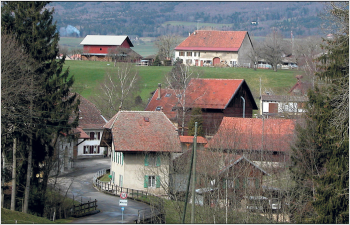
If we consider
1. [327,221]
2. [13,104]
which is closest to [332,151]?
[327,221]

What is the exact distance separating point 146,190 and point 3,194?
36.1ft

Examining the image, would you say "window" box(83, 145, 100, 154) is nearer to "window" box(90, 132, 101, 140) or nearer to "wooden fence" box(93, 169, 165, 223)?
"window" box(90, 132, 101, 140)

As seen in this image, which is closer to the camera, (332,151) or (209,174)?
(332,151)

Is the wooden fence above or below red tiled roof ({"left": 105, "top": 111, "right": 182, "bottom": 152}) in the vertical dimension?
below

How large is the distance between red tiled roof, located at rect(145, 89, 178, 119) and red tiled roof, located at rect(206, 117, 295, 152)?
10.7m

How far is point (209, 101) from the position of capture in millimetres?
53969

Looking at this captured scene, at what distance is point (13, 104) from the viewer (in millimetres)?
28953

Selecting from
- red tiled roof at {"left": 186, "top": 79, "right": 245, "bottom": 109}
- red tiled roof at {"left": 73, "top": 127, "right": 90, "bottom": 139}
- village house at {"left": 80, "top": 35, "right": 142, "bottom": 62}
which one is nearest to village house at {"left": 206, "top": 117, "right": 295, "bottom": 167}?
red tiled roof at {"left": 186, "top": 79, "right": 245, "bottom": 109}

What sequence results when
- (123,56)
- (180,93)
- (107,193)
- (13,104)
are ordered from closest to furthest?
(13,104), (107,193), (180,93), (123,56)

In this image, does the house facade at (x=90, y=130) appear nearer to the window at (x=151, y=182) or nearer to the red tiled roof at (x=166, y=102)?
the red tiled roof at (x=166, y=102)

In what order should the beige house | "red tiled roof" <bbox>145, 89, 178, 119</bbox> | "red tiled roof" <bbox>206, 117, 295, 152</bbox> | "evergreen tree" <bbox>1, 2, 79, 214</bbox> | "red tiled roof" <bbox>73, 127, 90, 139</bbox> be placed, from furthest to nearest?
"red tiled roof" <bbox>145, 89, 178, 119</bbox> < "red tiled roof" <bbox>73, 127, 90, 139</bbox> < the beige house < "red tiled roof" <bbox>206, 117, 295, 152</bbox> < "evergreen tree" <bbox>1, 2, 79, 214</bbox>

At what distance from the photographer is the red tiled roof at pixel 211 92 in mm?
53500

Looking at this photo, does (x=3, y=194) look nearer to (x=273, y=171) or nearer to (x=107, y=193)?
(x=107, y=193)

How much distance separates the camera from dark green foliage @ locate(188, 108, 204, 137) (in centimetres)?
4898
